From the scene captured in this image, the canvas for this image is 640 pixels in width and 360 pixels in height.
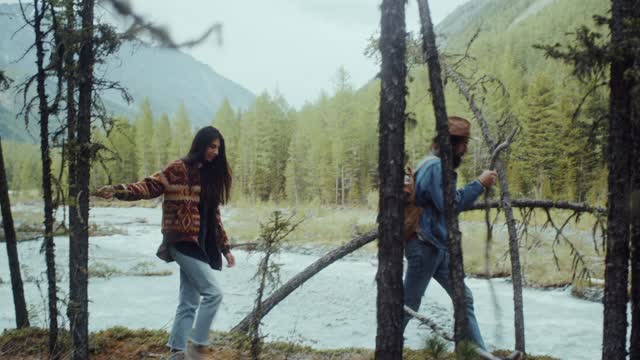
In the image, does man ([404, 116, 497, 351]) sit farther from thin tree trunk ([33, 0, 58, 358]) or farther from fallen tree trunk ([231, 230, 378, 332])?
thin tree trunk ([33, 0, 58, 358])

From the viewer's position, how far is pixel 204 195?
14.5 ft

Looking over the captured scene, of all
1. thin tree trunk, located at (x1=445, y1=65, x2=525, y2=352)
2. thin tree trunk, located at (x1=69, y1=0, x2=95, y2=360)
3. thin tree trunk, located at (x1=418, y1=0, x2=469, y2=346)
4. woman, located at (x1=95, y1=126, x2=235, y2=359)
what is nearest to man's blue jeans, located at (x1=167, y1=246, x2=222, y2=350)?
woman, located at (x1=95, y1=126, x2=235, y2=359)

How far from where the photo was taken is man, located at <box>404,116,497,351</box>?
375 centimetres

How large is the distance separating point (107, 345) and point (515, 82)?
58.1 meters

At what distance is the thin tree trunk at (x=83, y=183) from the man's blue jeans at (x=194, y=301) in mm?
818

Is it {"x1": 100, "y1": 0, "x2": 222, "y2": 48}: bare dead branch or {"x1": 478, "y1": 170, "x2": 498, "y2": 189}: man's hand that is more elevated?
{"x1": 100, "y1": 0, "x2": 222, "y2": 48}: bare dead branch

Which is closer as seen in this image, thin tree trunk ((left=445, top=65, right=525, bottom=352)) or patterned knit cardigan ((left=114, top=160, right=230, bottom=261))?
patterned knit cardigan ((left=114, top=160, right=230, bottom=261))

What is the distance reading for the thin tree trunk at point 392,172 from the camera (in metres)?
3.31

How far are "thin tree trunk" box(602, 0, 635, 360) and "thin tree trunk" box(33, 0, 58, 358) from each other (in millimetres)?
4578

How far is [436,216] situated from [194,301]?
2.03 meters

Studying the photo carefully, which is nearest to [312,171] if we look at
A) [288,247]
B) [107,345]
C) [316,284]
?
[288,247]

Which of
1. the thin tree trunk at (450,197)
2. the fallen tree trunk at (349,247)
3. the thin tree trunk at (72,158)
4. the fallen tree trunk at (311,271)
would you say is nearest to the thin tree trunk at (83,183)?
the thin tree trunk at (72,158)

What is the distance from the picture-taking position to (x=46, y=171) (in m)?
5.42

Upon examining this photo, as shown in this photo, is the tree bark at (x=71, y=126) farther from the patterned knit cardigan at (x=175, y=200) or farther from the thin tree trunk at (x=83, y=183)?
the patterned knit cardigan at (x=175, y=200)
